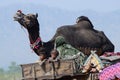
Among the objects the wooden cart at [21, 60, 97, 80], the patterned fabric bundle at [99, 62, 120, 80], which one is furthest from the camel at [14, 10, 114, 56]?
the patterned fabric bundle at [99, 62, 120, 80]

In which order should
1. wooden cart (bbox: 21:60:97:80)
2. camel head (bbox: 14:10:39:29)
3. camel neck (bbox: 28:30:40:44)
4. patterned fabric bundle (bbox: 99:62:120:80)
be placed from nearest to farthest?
1. patterned fabric bundle (bbox: 99:62:120:80)
2. wooden cart (bbox: 21:60:97:80)
3. camel head (bbox: 14:10:39:29)
4. camel neck (bbox: 28:30:40:44)

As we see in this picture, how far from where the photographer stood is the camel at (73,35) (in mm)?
14414

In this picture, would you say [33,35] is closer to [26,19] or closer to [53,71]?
[26,19]

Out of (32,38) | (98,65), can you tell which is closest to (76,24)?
(32,38)

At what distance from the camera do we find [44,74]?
35.1 feet

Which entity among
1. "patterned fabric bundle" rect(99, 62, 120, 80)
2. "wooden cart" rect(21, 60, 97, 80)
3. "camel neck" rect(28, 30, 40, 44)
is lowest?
"patterned fabric bundle" rect(99, 62, 120, 80)

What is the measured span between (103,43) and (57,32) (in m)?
1.76

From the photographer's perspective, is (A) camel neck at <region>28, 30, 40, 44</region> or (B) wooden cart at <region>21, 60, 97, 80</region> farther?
(A) camel neck at <region>28, 30, 40, 44</region>

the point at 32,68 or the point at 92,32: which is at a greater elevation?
the point at 92,32

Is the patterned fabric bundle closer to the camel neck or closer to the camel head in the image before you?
the camel head

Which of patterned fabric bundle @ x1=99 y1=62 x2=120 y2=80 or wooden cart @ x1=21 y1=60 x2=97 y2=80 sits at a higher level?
wooden cart @ x1=21 y1=60 x2=97 y2=80

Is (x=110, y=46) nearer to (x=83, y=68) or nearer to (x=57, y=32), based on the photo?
(x=57, y=32)

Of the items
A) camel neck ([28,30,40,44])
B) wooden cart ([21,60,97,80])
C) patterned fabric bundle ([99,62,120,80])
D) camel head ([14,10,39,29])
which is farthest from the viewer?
camel neck ([28,30,40,44])

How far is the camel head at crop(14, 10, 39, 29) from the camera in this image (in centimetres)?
1440
